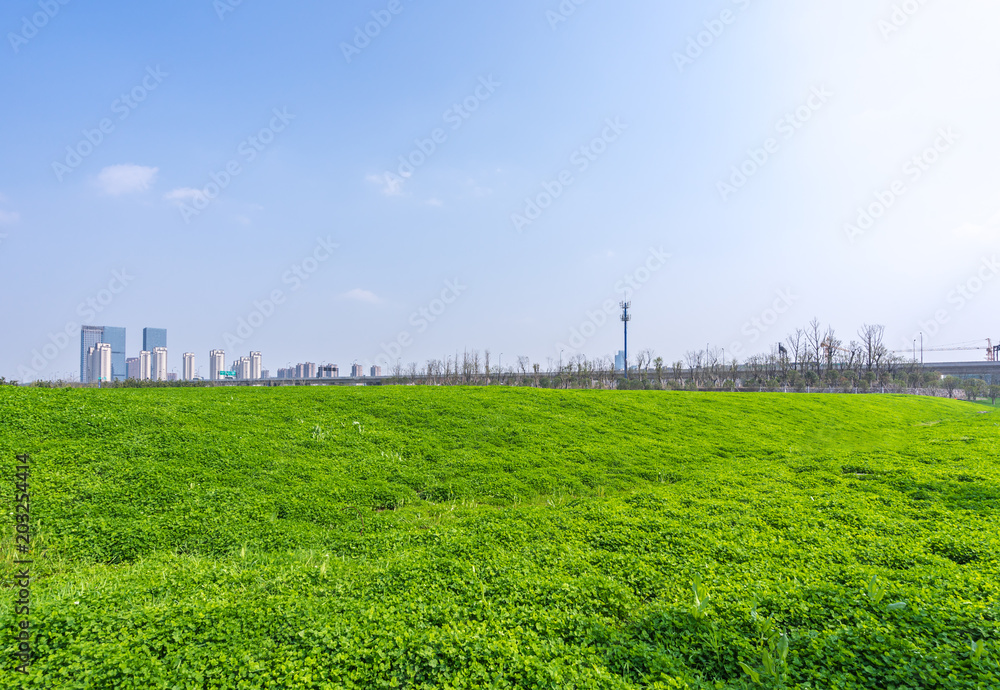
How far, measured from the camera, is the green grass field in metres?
3.15

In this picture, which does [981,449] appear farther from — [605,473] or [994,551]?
[605,473]

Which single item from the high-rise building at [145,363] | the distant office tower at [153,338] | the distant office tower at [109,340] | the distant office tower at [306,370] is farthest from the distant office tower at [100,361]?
the distant office tower at [153,338]

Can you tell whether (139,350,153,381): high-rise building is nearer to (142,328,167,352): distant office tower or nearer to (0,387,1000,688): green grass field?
(142,328,167,352): distant office tower

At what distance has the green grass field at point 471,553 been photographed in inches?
124

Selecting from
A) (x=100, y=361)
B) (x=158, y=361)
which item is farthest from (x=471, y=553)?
(x=158, y=361)

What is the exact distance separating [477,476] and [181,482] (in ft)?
14.1

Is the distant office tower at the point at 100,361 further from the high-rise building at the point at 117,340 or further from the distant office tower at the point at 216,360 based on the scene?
the high-rise building at the point at 117,340

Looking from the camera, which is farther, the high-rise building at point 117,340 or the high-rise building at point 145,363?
the high-rise building at point 117,340

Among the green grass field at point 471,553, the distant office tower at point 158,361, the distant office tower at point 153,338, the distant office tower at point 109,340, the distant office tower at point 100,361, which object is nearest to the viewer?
the green grass field at point 471,553

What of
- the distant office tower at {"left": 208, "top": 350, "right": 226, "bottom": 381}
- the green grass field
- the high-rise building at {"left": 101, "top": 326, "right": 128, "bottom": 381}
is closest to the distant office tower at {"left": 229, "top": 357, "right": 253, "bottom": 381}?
the distant office tower at {"left": 208, "top": 350, "right": 226, "bottom": 381}

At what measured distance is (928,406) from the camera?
23531 millimetres

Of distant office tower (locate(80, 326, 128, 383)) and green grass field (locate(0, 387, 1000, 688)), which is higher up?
distant office tower (locate(80, 326, 128, 383))

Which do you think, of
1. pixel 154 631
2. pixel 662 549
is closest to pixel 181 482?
pixel 154 631

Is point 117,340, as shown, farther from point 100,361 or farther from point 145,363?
point 100,361
